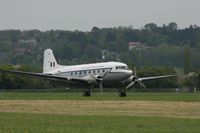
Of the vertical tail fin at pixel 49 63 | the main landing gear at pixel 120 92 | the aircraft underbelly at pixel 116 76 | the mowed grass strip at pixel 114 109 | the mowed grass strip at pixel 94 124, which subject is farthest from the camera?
the vertical tail fin at pixel 49 63

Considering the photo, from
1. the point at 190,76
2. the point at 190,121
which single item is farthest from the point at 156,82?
the point at 190,121

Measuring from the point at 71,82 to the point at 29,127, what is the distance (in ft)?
171

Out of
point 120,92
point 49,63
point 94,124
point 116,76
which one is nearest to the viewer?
point 94,124

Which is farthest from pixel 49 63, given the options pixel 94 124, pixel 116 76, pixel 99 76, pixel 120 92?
pixel 94 124

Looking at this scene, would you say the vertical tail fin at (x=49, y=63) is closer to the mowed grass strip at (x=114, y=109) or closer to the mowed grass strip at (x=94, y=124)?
the mowed grass strip at (x=114, y=109)

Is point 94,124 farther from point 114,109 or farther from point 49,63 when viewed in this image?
point 49,63

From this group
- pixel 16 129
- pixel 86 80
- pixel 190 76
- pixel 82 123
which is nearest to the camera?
pixel 16 129

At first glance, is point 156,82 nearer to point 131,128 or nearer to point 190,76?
point 190,76

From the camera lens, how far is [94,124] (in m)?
34.4

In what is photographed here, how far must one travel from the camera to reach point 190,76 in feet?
→ 492

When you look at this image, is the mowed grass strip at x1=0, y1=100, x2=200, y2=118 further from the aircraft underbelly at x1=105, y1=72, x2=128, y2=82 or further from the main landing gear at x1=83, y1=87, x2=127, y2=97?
the aircraft underbelly at x1=105, y1=72, x2=128, y2=82

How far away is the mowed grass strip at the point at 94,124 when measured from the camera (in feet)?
102

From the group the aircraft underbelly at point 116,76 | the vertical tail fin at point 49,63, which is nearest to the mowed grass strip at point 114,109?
the aircraft underbelly at point 116,76

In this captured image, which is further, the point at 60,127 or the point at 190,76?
the point at 190,76
